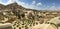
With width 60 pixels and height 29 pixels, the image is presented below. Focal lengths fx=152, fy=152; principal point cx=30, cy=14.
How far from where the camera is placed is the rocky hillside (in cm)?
274

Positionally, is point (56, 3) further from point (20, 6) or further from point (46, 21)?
point (20, 6)

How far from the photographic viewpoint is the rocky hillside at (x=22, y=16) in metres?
2.74

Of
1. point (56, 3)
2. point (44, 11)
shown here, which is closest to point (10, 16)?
point (44, 11)

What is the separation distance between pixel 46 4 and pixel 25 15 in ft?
1.45

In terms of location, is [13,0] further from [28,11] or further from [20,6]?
[28,11]

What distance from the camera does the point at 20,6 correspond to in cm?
282

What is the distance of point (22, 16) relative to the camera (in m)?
2.85

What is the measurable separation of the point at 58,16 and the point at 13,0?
2.94 feet

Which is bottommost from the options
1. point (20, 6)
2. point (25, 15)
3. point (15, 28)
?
point (15, 28)

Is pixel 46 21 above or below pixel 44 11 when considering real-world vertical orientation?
below

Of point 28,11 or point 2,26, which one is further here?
point 28,11

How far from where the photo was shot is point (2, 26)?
2660 millimetres

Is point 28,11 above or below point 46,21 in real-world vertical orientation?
above

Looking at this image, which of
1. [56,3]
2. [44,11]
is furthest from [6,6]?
[56,3]
